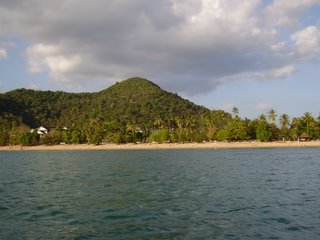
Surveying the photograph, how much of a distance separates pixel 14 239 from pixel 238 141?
178 metres

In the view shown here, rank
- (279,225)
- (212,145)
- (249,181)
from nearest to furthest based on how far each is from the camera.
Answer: (279,225) → (249,181) → (212,145)

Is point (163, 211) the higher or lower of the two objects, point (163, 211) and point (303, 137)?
the lower

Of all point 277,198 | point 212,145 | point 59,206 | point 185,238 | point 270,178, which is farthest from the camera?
point 212,145

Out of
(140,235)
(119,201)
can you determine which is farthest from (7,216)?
(140,235)

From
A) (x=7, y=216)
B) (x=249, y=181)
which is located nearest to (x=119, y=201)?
(x=7, y=216)

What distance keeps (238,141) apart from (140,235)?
17562cm

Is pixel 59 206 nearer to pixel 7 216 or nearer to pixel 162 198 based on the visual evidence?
pixel 7 216

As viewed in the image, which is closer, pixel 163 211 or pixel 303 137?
pixel 163 211

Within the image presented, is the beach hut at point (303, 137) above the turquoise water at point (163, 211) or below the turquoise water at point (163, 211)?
above

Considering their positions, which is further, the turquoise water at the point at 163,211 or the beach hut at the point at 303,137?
the beach hut at the point at 303,137

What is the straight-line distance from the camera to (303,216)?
25.6 metres

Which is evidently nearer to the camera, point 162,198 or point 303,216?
point 303,216

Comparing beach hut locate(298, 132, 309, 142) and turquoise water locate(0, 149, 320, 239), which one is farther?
beach hut locate(298, 132, 309, 142)

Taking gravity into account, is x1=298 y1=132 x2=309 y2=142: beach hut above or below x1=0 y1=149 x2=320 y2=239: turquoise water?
above
